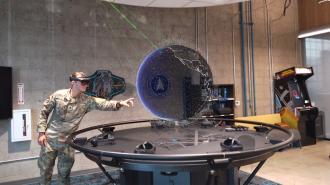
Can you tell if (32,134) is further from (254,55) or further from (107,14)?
(254,55)

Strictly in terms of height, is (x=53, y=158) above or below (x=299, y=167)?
above

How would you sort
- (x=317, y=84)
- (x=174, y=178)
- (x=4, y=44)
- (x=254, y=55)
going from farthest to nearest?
1. (x=317, y=84)
2. (x=254, y=55)
3. (x=4, y=44)
4. (x=174, y=178)

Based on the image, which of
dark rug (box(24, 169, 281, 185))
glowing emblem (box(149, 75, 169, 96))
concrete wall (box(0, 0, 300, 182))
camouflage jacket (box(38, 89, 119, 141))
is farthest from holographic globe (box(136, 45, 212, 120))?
camouflage jacket (box(38, 89, 119, 141))

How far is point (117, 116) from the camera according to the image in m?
4.29

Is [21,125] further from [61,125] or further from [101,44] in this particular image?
[101,44]

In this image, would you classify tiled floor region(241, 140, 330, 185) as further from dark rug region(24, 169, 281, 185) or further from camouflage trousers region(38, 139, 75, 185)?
camouflage trousers region(38, 139, 75, 185)

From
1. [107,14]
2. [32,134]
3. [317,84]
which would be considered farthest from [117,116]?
[317,84]

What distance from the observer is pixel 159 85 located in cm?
424

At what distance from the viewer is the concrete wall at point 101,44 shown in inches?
143

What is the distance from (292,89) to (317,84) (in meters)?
0.97

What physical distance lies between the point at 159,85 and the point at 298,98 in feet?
9.96

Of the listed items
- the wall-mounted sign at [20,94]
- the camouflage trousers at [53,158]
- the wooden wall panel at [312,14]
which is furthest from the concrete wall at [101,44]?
the camouflage trousers at [53,158]

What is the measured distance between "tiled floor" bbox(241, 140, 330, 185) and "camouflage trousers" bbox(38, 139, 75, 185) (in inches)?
97.9

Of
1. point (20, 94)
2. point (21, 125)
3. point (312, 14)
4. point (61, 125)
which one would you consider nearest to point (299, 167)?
point (61, 125)
